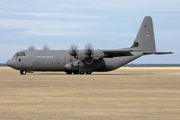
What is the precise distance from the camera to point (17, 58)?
46344 millimetres

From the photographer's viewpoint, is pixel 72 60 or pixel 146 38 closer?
pixel 72 60

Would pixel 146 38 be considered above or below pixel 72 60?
above

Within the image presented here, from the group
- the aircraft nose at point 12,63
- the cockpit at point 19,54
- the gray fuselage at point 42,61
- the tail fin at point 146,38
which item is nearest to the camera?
the aircraft nose at point 12,63

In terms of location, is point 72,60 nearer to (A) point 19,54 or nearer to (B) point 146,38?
(A) point 19,54

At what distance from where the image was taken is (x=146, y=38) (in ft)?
177

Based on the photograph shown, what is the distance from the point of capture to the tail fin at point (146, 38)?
2122 inches

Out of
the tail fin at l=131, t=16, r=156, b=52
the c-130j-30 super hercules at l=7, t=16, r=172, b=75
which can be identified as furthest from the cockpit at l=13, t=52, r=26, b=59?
the tail fin at l=131, t=16, r=156, b=52

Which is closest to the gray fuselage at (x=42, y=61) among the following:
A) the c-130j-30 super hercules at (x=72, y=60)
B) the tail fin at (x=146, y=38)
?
the c-130j-30 super hercules at (x=72, y=60)

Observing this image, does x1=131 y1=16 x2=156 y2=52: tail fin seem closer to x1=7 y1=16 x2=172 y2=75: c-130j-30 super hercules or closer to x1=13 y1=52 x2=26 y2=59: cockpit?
x1=7 y1=16 x2=172 y2=75: c-130j-30 super hercules

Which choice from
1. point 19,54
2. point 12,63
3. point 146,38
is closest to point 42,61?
point 19,54

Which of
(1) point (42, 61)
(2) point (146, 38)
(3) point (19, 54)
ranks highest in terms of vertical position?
(2) point (146, 38)

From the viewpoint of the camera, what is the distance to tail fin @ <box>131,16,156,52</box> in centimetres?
5391

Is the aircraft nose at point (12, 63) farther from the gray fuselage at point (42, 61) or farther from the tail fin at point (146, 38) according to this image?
the tail fin at point (146, 38)

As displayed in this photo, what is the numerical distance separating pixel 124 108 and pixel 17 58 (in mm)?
35378
